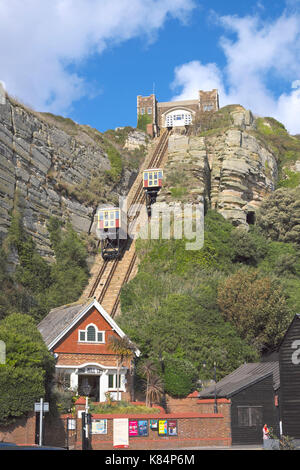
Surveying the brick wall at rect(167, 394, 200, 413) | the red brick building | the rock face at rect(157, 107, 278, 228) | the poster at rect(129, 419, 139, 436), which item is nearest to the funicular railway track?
the rock face at rect(157, 107, 278, 228)

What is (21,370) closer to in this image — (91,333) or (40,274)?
(91,333)

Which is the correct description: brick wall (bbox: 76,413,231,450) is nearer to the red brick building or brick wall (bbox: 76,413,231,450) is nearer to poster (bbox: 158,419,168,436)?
poster (bbox: 158,419,168,436)

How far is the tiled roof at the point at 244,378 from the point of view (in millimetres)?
27344

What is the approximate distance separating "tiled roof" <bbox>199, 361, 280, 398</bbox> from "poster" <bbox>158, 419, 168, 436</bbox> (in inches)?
140

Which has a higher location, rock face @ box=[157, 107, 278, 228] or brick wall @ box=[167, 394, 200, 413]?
rock face @ box=[157, 107, 278, 228]

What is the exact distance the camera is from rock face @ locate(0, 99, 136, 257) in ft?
169

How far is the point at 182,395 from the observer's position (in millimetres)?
32531

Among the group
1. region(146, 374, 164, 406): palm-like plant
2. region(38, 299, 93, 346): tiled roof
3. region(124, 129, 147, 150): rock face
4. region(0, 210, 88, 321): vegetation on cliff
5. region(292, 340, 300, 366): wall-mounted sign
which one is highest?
region(124, 129, 147, 150): rock face

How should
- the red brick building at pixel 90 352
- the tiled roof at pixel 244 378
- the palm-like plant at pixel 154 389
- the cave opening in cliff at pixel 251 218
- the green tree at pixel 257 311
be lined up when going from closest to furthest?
the tiled roof at pixel 244 378, the palm-like plant at pixel 154 389, the red brick building at pixel 90 352, the green tree at pixel 257 311, the cave opening in cliff at pixel 251 218

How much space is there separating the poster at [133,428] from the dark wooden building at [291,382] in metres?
6.70

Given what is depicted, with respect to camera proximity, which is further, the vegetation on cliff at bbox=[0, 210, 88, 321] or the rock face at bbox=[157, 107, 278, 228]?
the rock face at bbox=[157, 107, 278, 228]

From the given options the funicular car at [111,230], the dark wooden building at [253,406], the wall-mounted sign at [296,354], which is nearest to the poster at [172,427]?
the dark wooden building at [253,406]

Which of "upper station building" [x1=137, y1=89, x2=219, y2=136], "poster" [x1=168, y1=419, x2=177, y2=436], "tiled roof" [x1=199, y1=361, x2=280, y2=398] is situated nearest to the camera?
"poster" [x1=168, y1=419, x2=177, y2=436]

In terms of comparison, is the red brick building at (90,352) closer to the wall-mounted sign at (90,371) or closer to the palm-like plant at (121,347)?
the wall-mounted sign at (90,371)
